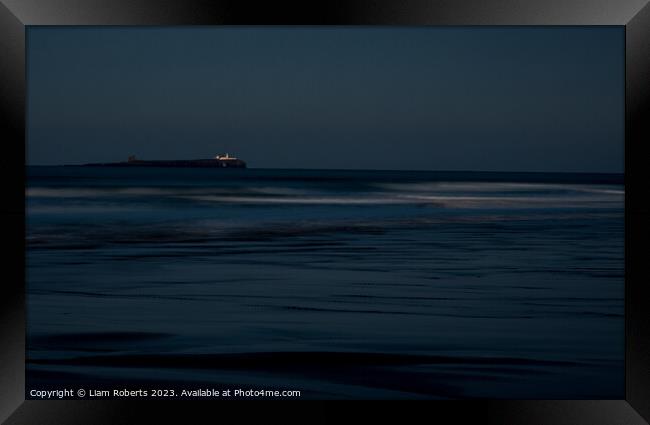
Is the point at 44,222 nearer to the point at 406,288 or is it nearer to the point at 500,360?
the point at 406,288

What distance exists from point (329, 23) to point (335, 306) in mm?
2427

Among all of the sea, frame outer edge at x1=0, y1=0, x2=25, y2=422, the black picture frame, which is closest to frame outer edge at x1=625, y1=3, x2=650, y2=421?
the black picture frame

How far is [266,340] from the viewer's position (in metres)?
4.90

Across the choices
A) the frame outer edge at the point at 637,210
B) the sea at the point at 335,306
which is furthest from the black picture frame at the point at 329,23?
the sea at the point at 335,306

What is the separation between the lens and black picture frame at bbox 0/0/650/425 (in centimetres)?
362

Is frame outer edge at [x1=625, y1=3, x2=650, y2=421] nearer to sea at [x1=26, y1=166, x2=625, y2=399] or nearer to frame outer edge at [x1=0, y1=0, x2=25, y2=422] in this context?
sea at [x1=26, y1=166, x2=625, y2=399]

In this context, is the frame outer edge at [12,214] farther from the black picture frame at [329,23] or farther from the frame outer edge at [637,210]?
the frame outer edge at [637,210]

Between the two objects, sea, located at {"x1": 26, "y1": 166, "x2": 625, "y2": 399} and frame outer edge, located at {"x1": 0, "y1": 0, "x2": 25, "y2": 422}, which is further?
sea, located at {"x1": 26, "y1": 166, "x2": 625, "y2": 399}

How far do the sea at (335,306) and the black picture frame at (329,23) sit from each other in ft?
1.93

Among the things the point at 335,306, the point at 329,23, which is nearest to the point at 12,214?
the point at 329,23

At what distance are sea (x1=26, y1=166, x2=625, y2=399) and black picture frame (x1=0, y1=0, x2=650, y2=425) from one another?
0.59 m

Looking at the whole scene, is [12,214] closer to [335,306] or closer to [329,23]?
[329,23]

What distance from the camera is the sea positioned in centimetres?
443

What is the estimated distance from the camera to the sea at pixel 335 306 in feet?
14.5
